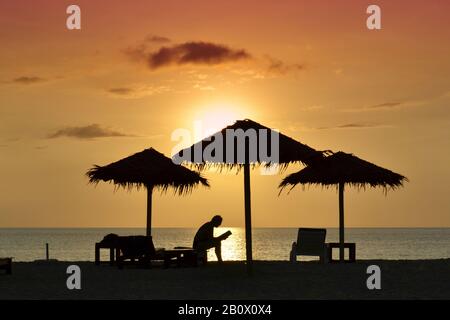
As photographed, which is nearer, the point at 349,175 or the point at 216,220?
the point at 216,220

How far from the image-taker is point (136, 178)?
21.0 metres

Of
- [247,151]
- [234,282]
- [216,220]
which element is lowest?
[234,282]

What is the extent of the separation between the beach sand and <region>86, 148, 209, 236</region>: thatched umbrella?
234 centimetres

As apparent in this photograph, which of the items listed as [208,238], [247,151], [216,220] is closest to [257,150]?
[247,151]

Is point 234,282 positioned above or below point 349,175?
below

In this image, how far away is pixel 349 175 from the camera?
846 inches

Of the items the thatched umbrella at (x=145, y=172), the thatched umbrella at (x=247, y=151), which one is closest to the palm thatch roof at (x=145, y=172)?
the thatched umbrella at (x=145, y=172)

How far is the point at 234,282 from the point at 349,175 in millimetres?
6884

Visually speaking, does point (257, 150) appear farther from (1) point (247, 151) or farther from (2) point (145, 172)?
(2) point (145, 172)

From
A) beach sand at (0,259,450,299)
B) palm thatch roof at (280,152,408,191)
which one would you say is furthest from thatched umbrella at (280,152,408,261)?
beach sand at (0,259,450,299)

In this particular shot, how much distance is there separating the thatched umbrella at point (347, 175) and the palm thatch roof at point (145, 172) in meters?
2.60

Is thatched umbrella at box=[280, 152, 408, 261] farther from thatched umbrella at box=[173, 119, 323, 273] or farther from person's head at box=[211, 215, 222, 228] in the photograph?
thatched umbrella at box=[173, 119, 323, 273]

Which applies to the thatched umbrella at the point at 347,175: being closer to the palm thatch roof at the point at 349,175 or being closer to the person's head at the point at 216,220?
the palm thatch roof at the point at 349,175
